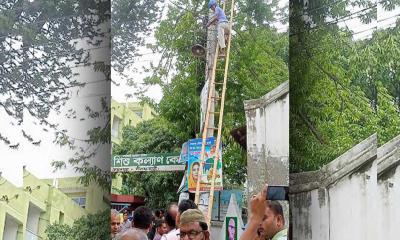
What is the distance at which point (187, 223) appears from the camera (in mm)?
2949

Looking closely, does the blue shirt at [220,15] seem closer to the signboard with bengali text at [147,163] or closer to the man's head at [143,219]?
the signboard with bengali text at [147,163]

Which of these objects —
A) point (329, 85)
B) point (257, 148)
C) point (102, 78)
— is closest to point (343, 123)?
point (329, 85)

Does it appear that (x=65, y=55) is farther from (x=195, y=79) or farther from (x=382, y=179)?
(x=382, y=179)

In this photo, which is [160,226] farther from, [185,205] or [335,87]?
[335,87]

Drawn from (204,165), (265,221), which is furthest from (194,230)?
(204,165)

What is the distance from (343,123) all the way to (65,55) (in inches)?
104

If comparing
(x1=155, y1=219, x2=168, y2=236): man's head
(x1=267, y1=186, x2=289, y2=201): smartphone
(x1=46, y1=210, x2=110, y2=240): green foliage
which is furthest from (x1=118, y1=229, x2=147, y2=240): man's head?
(x1=46, y1=210, x2=110, y2=240): green foliage

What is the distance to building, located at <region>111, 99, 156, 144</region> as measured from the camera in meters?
5.63

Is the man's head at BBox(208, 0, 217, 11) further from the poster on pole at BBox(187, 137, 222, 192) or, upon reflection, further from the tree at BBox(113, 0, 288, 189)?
the poster on pole at BBox(187, 137, 222, 192)

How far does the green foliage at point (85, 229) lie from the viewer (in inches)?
238

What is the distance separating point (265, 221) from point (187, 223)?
1.41 metres

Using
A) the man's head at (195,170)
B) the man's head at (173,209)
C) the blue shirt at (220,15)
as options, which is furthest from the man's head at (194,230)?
the blue shirt at (220,15)

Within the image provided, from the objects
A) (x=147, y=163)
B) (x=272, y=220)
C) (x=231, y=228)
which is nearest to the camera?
(x=272, y=220)

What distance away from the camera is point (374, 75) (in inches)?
203
